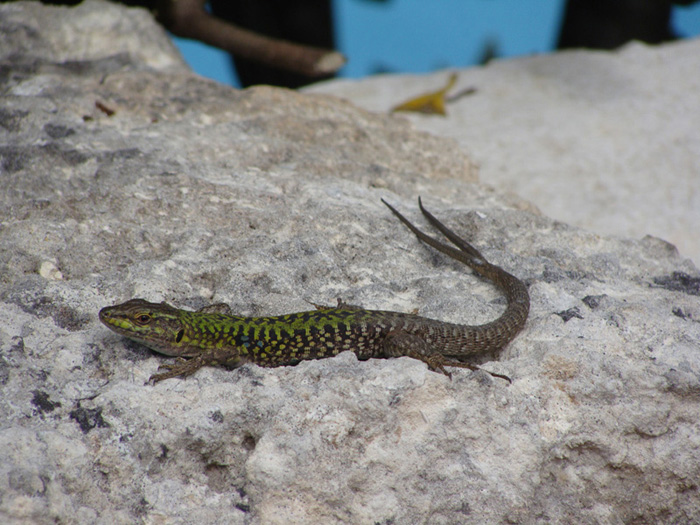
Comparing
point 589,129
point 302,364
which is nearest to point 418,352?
point 302,364

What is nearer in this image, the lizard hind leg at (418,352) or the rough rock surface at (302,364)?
the rough rock surface at (302,364)

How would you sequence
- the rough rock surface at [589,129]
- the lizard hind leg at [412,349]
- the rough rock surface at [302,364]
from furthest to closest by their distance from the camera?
1. the rough rock surface at [589,129]
2. the lizard hind leg at [412,349]
3. the rough rock surface at [302,364]

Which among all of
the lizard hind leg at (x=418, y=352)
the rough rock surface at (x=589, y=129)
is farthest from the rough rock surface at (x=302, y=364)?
the rough rock surface at (x=589, y=129)

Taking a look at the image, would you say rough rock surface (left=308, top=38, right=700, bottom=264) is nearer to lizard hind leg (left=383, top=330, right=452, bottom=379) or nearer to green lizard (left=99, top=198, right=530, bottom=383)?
green lizard (left=99, top=198, right=530, bottom=383)

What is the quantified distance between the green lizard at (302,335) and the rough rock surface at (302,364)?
12 cm

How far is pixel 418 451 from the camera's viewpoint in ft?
8.91

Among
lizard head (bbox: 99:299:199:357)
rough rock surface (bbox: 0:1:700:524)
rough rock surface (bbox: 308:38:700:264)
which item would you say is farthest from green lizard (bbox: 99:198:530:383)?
rough rock surface (bbox: 308:38:700:264)

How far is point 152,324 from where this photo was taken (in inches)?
119

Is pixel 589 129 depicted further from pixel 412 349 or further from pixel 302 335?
pixel 302 335

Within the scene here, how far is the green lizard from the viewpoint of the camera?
120 inches

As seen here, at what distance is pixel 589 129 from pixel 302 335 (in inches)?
196

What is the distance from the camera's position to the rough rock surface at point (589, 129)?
19.7 feet

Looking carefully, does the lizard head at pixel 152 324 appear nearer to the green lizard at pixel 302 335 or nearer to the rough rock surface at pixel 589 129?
the green lizard at pixel 302 335

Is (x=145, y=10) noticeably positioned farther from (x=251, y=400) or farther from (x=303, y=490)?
(x=303, y=490)
